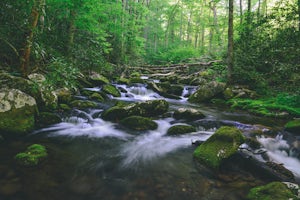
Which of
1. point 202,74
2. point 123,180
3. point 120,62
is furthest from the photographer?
point 120,62

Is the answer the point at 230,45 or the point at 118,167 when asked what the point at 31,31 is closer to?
the point at 118,167

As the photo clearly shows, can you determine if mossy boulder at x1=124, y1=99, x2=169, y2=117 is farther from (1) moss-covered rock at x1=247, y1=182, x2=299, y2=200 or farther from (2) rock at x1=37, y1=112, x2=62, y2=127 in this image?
(1) moss-covered rock at x1=247, y1=182, x2=299, y2=200

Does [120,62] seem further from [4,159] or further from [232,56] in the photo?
[4,159]

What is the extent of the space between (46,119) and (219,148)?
4751mm

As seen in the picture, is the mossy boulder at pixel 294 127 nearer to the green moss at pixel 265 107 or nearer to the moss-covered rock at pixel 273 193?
the green moss at pixel 265 107

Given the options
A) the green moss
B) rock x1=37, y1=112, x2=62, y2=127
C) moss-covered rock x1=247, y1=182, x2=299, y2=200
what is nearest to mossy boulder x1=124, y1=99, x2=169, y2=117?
rock x1=37, y1=112, x2=62, y2=127

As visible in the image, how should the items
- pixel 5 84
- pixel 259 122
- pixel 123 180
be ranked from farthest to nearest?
pixel 259 122 → pixel 5 84 → pixel 123 180

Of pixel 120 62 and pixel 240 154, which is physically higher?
pixel 120 62

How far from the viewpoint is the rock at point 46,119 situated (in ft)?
18.9

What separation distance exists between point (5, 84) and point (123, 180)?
14.0 feet

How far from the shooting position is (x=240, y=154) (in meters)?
4.18

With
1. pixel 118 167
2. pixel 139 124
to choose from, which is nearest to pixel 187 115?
pixel 139 124

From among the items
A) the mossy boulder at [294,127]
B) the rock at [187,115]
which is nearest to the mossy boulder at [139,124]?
the rock at [187,115]

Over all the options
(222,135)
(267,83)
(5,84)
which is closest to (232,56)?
(267,83)
